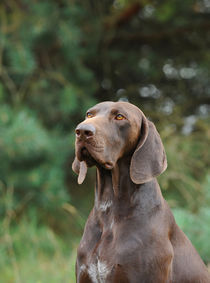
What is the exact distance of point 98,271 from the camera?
2061 mm

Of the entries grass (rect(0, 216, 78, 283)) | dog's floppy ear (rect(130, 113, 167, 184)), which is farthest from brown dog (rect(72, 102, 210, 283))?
grass (rect(0, 216, 78, 283))

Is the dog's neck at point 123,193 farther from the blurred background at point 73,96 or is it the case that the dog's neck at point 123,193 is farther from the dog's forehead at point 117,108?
the blurred background at point 73,96

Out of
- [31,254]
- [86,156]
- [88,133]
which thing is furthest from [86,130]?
[31,254]

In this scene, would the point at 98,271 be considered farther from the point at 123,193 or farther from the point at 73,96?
the point at 73,96

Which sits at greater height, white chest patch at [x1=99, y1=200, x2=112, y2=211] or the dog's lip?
the dog's lip

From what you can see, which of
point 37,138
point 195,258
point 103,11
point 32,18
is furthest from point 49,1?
point 195,258

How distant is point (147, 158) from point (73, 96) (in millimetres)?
3282

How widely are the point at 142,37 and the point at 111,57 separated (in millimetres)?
572

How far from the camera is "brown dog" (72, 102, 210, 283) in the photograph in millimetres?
2002

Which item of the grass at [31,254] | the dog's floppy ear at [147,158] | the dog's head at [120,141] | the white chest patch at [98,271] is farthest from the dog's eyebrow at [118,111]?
the grass at [31,254]

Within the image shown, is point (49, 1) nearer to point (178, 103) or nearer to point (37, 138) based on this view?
point (37, 138)

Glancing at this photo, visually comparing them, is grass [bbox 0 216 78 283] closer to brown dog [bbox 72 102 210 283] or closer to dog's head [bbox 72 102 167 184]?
brown dog [bbox 72 102 210 283]

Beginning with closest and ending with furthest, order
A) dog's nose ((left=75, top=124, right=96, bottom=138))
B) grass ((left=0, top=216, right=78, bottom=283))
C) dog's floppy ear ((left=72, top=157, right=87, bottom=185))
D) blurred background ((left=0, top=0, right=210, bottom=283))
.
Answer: dog's nose ((left=75, top=124, right=96, bottom=138)) < dog's floppy ear ((left=72, top=157, right=87, bottom=185)) < grass ((left=0, top=216, right=78, bottom=283)) < blurred background ((left=0, top=0, right=210, bottom=283))

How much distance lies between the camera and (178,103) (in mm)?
6441
